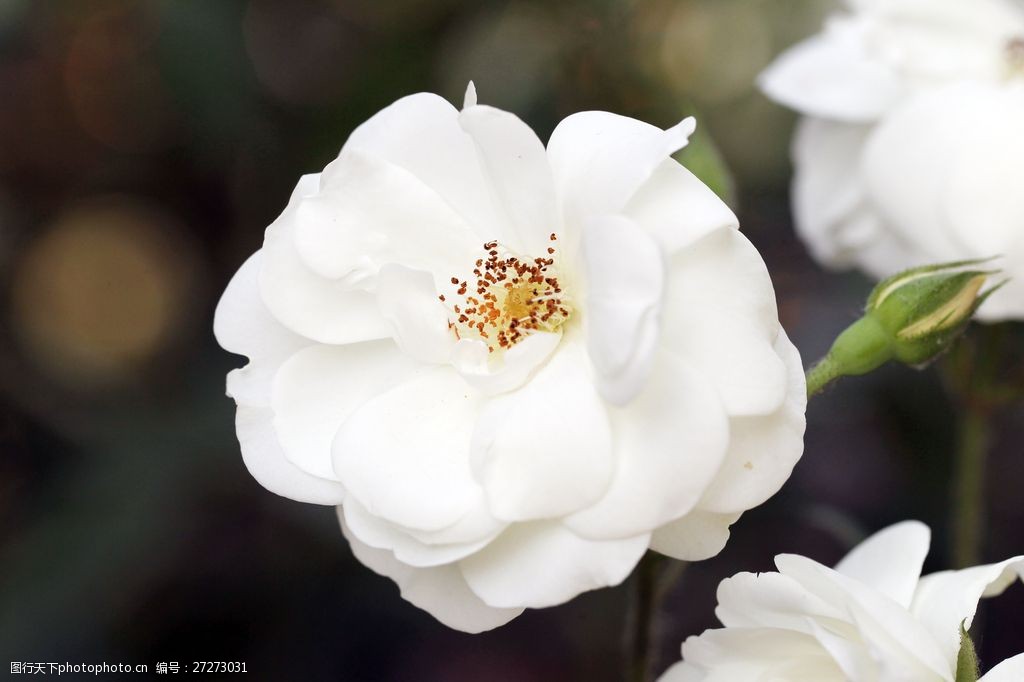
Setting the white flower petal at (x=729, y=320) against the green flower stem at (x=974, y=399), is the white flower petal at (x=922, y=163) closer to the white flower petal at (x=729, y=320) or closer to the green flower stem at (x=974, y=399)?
the green flower stem at (x=974, y=399)

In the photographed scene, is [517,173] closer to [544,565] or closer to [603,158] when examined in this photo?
[603,158]

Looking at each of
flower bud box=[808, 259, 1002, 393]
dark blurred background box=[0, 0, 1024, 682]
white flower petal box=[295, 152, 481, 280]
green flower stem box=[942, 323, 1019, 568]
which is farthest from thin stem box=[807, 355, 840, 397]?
dark blurred background box=[0, 0, 1024, 682]

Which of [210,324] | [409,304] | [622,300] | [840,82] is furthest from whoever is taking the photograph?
[210,324]

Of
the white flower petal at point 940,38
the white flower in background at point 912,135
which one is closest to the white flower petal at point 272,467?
the white flower in background at point 912,135

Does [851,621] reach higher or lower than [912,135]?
lower

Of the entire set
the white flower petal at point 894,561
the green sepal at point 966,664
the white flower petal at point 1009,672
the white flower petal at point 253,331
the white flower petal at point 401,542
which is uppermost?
the white flower petal at point 253,331

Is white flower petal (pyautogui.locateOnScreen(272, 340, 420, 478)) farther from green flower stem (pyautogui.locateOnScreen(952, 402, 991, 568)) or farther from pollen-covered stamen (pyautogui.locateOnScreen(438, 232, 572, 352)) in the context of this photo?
green flower stem (pyautogui.locateOnScreen(952, 402, 991, 568))

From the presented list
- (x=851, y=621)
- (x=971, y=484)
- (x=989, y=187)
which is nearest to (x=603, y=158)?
(x=851, y=621)
